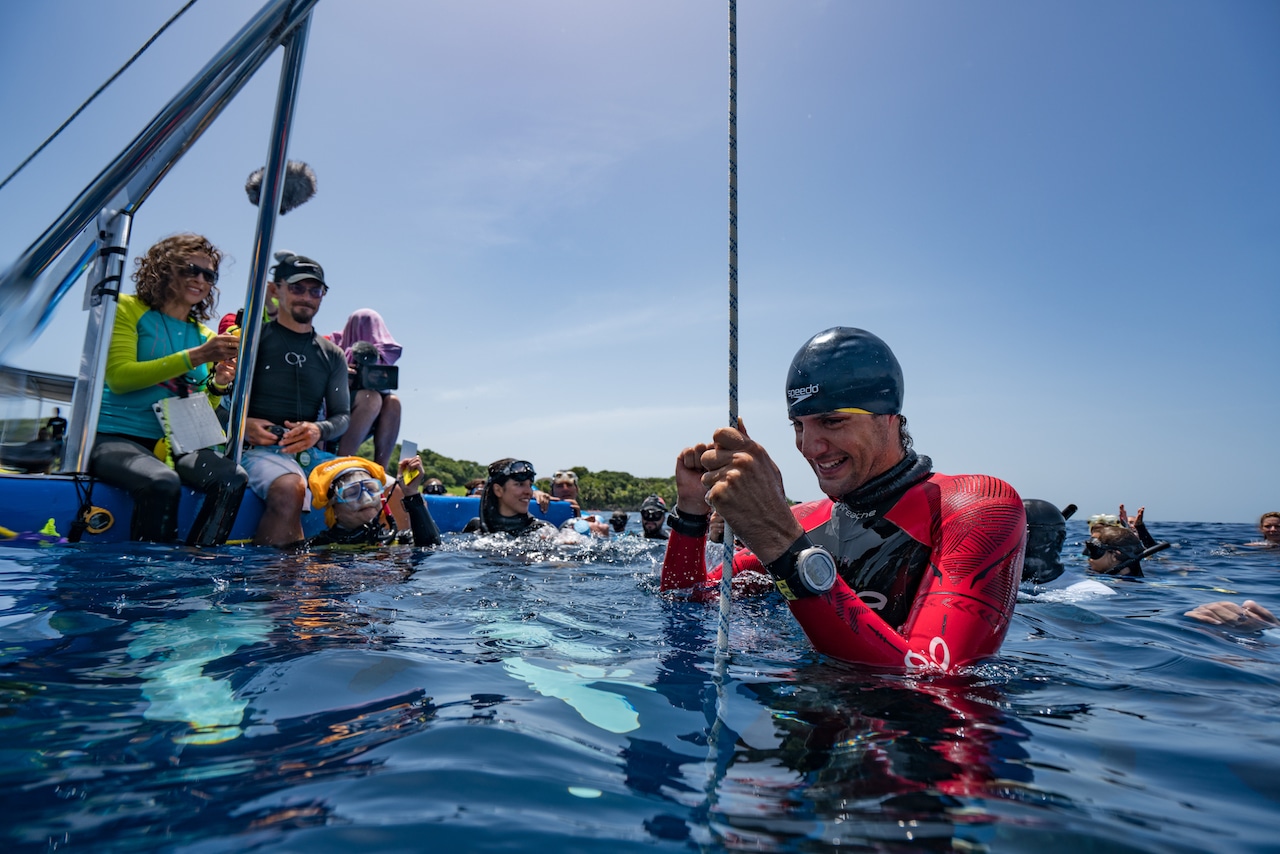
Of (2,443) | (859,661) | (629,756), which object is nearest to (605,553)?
(2,443)

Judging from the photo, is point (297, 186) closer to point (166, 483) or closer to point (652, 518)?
point (166, 483)

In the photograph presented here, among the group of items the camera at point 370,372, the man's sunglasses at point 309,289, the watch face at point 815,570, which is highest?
the man's sunglasses at point 309,289

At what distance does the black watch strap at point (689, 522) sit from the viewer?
3.48 metres

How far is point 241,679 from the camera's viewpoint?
2.22m

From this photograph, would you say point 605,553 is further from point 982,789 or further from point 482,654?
point 982,789

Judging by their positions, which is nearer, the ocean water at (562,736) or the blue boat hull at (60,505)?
the ocean water at (562,736)

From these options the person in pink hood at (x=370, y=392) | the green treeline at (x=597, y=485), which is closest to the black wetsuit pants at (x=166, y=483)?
the person in pink hood at (x=370, y=392)

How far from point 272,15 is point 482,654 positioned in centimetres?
479

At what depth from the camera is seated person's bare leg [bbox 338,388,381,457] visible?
26.2 ft

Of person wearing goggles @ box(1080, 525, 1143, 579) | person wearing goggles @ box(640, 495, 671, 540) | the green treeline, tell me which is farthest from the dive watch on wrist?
the green treeline

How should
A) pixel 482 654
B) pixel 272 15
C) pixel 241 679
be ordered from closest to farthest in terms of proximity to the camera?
pixel 241 679, pixel 482 654, pixel 272 15

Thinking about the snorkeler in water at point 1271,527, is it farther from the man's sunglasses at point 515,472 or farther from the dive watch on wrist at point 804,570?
the dive watch on wrist at point 804,570

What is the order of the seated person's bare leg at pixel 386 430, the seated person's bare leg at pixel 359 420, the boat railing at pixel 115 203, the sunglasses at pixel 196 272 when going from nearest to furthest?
the boat railing at pixel 115 203 → the sunglasses at pixel 196 272 → the seated person's bare leg at pixel 359 420 → the seated person's bare leg at pixel 386 430

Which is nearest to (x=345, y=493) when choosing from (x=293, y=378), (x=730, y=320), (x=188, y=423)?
(x=293, y=378)
